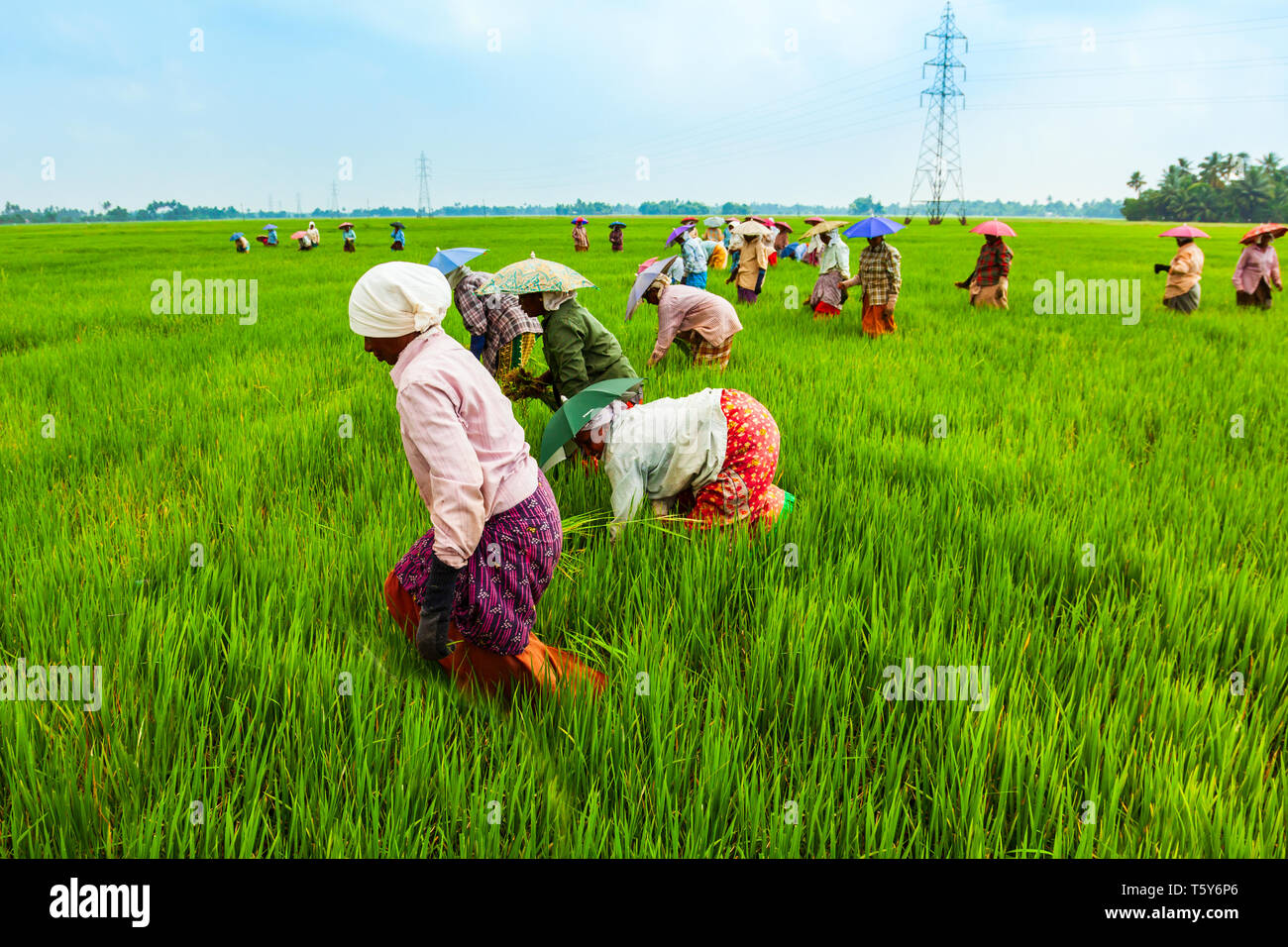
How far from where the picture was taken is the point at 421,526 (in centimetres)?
279

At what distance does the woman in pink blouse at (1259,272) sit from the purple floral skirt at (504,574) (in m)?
10.8

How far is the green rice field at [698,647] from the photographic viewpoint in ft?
4.53

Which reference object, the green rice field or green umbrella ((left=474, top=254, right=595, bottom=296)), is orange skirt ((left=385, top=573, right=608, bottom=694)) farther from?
green umbrella ((left=474, top=254, right=595, bottom=296))

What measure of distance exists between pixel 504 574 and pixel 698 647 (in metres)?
0.66

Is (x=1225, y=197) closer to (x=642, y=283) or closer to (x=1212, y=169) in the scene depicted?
(x=1212, y=169)

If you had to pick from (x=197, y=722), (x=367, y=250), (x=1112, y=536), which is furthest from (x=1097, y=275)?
(x=367, y=250)

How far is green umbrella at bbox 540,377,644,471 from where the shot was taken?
220 cm

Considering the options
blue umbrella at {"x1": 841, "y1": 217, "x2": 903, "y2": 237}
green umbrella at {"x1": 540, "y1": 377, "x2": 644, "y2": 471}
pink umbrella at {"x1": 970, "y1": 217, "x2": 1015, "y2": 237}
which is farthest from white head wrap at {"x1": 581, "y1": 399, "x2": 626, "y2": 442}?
pink umbrella at {"x1": 970, "y1": 217, "x2": 1015, "y2": 237}

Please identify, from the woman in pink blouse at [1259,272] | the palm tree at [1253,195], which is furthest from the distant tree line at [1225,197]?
the woman in pink blouse at [1259,272]

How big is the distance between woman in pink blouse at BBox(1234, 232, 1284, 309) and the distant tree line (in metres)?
81.7

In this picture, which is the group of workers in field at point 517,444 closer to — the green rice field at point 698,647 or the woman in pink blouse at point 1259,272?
the green rice field at point 698,647

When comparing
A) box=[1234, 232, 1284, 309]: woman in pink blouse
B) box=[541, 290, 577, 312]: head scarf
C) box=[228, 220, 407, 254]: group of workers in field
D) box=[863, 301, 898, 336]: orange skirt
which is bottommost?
box=[541, 290, 577, 312]: head scarf
